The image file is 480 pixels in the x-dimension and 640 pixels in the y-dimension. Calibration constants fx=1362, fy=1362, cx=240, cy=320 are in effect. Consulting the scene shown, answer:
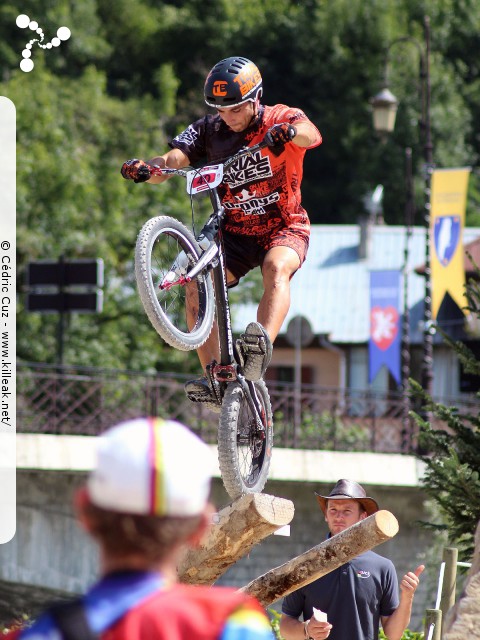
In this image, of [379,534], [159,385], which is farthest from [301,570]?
[159,385]

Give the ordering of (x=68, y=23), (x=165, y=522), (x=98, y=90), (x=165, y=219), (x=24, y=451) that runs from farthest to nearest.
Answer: (x=68, y=23), (x=98, y=90), (x=24, y=451), (x=165, y=219), (x=165, y=522)

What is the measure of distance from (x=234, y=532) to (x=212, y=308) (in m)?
1.42

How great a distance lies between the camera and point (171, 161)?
739 centimetres

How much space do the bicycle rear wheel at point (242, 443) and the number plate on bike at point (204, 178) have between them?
3.39 feet

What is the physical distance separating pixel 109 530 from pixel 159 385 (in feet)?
54.8

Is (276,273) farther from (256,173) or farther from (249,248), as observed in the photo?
(256,173)

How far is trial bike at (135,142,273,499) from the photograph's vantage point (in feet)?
22.2

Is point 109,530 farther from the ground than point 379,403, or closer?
farther from the ground

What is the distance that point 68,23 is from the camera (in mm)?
48406

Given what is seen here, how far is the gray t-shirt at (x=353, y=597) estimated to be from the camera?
238 inches

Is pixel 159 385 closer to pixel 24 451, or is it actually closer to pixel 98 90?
pixel 24 451

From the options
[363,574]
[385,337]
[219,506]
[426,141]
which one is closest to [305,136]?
[363,574]

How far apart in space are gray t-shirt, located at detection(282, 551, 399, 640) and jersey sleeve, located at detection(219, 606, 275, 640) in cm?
342

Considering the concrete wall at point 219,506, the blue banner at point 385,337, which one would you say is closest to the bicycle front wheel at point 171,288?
the concrete wall at point 219,506
